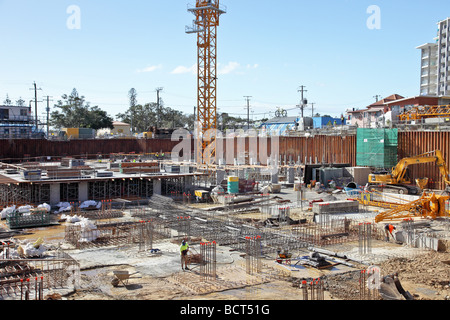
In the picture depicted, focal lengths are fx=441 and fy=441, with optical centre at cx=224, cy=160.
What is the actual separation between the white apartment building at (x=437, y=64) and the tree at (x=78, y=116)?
2743 inches

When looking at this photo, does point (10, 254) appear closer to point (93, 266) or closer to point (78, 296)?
point (93, 266)

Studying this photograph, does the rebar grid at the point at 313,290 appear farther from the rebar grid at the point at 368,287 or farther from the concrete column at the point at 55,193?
the concrete column at the point at 55,193

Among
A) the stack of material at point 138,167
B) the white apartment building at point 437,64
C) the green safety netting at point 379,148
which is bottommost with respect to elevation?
the stack of material at point 138,167

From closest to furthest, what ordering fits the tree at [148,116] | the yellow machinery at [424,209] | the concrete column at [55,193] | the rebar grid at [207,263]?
the rebar grid at [207,263]
the yellow machinery at [424,209]
the concrete column at [55,193]
the tree at [148,116]

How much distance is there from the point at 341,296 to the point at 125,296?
6295 mm

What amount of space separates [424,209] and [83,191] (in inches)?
841

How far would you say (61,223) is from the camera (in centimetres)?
2436

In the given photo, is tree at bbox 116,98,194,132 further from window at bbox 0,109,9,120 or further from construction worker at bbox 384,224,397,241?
construction worker at bbox 384,224,397,241

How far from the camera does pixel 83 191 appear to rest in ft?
99.1

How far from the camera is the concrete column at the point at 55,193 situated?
95.9 ft

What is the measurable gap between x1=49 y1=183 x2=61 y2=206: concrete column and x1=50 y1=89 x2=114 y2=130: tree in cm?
6853

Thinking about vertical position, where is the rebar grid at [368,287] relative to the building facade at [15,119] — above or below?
below

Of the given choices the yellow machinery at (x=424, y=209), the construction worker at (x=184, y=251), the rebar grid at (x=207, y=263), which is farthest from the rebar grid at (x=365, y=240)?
the construction worker at (x=184, y=251)
